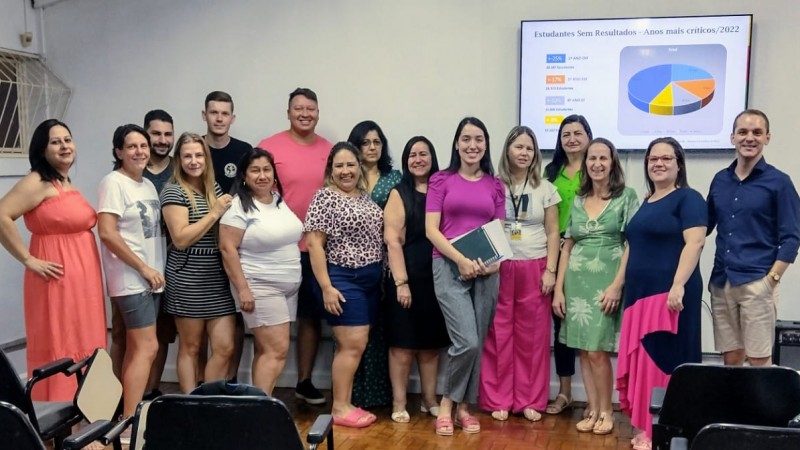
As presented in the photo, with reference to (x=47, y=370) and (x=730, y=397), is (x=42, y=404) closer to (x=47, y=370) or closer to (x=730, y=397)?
(x=47, y=370)

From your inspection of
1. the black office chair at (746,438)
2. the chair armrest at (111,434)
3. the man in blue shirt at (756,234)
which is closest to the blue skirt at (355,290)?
the chair armrest at (111,434)

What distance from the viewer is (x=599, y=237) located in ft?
11.4

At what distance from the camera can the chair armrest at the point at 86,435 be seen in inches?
77.9

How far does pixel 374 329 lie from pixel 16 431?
93.6 inches

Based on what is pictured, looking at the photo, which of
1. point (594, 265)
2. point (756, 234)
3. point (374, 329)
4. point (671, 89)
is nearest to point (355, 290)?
point (374, 329)

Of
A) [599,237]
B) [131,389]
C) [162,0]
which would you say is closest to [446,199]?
[599,237]

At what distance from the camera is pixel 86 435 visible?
6.70 feet

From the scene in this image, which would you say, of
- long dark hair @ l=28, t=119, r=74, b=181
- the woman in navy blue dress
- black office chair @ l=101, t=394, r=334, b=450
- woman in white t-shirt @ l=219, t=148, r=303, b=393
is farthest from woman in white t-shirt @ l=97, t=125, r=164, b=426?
the woman in navy blue dress

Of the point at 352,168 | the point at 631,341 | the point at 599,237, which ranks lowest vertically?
the point at 631,341

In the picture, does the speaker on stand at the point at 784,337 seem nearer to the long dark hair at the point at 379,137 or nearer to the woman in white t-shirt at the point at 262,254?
the long dark hair at the point at 379,137

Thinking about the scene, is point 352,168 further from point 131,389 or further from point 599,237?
point 131,389

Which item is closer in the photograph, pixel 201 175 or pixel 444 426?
pixel 201 175

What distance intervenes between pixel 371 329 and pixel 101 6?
2746 mm

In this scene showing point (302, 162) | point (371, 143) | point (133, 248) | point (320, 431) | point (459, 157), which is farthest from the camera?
point (302, 162)
